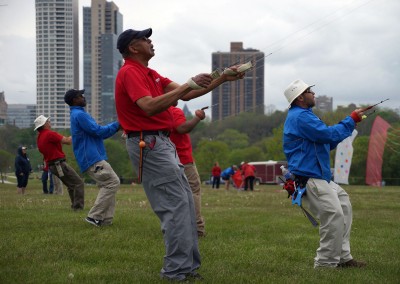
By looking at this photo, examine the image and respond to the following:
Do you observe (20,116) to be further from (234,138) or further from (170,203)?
(234,138)

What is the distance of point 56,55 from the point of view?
3731cm

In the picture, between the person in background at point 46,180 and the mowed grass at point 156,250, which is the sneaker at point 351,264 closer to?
the mowed grass at point 156,250

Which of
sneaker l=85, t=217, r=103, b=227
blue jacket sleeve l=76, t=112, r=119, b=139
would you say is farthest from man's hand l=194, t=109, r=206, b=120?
sneaker l=85, t=217, r=103, b=227

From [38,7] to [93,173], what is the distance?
54.3ft

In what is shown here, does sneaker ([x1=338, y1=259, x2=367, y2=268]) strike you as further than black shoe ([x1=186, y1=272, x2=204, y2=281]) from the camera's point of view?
Yes

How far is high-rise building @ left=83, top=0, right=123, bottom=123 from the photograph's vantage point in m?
115

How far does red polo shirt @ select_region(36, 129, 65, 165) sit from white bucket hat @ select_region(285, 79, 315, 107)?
7.11 meters

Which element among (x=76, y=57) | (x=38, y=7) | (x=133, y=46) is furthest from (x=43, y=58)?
(x=133, y=46)

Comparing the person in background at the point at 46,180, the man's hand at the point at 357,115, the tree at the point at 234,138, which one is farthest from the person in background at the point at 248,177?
the tree at the point at 234,138

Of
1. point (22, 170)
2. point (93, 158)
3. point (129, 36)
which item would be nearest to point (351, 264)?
point (129, 36)

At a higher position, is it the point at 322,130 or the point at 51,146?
the point at 322,130

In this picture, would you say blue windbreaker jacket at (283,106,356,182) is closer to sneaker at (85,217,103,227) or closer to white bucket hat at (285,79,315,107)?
white bucket hat at (285,79,315,107)

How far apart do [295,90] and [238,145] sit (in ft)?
393

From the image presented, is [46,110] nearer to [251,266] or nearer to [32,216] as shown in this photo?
[32,216]
